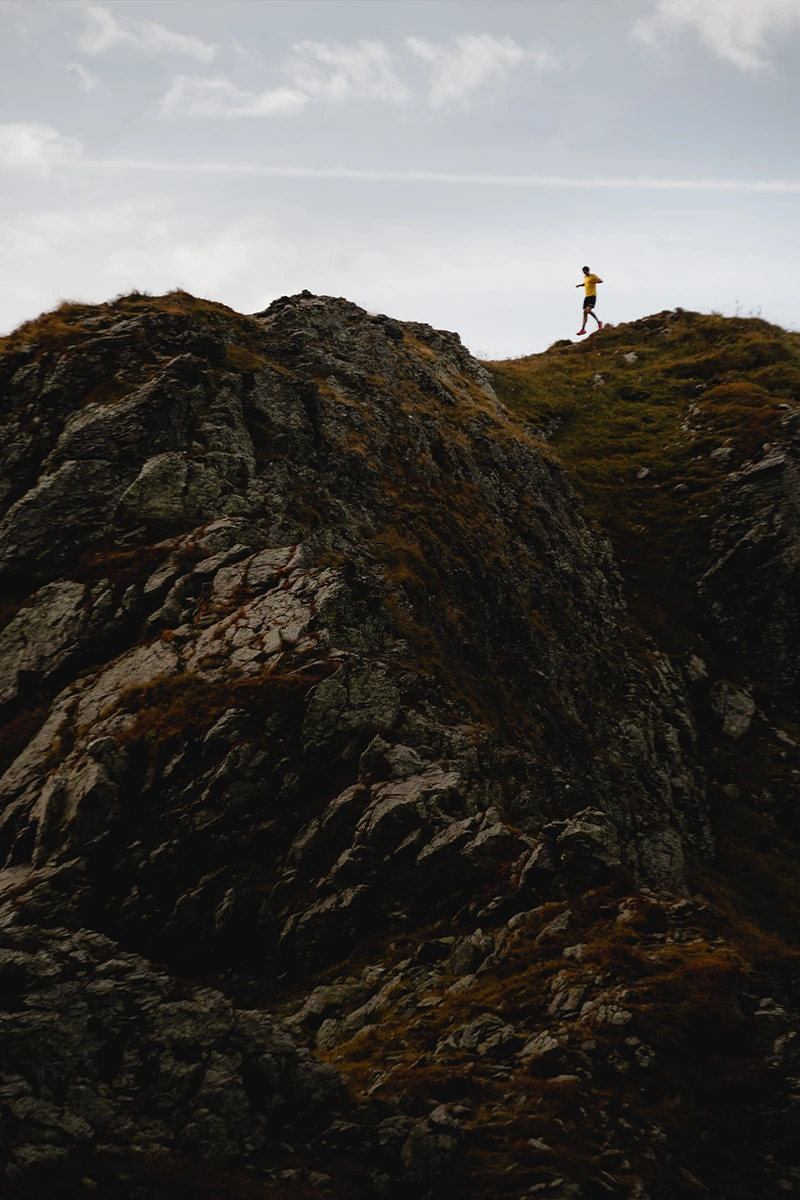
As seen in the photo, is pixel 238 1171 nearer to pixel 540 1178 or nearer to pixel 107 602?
pixel 540 1178

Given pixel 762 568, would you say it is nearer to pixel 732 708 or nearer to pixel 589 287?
pixel 732 708

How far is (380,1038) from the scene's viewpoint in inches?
452

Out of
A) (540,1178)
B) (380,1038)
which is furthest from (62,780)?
(540,1178)

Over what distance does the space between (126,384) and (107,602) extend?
957cm

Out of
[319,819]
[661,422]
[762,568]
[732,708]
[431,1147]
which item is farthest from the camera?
[661,422]

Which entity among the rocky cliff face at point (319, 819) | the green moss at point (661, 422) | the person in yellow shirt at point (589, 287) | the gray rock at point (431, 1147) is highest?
the person in yellow shirt at point (589, 287)

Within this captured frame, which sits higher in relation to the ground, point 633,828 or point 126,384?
point 126,384

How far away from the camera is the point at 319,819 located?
14609mm

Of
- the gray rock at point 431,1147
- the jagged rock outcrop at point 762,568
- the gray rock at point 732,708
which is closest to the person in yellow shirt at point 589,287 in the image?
the jagged rock outcrop at point 762,568

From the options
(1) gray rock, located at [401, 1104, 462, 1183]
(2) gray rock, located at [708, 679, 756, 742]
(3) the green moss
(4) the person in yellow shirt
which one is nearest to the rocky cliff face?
(1) gray rock, located at [401, 1104, 462, 1183]

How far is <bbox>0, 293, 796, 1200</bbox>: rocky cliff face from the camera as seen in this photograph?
29.9 feet

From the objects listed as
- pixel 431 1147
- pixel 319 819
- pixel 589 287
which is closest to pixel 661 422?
pixel 589 287

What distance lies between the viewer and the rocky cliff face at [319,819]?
29.9 feet

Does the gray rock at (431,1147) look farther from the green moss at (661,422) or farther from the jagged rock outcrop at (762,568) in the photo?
the jagged rock outcrop at (762,568)
